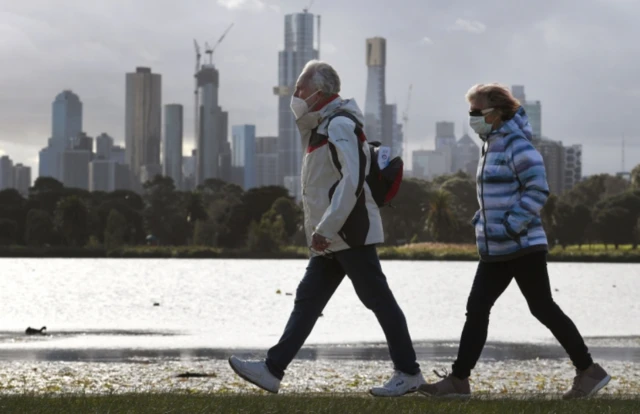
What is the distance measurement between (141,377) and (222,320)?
10.7 m

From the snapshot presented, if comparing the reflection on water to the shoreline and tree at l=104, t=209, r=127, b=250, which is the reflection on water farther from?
tree at l=104, t=209, r=127, b=250

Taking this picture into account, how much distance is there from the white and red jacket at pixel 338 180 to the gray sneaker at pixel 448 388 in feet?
3.37

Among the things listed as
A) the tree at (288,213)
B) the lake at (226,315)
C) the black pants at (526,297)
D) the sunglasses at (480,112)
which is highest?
the tree at (288,213)

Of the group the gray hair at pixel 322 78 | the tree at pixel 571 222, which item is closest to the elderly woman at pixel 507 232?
the gray hair at pixel 322 78

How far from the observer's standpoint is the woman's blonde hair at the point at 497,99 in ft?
24.8

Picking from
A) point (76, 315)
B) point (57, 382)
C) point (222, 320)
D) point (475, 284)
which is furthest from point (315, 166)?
point (76, 315)

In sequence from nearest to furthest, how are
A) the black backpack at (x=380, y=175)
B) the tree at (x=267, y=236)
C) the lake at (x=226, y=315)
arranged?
the black backpack at (x=380, y=175)
the lake at (x=226, y=315)
the tree at (x=267, y=236)

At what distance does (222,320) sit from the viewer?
20938mm

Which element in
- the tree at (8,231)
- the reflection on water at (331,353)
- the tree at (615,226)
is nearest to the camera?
the reflection on water at (331,353)

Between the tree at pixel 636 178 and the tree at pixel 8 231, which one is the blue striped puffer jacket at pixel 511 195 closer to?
the tree at pixel 8 231

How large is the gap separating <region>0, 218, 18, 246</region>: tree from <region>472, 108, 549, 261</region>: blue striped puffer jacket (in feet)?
321

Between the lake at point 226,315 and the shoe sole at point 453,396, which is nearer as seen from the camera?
the shoe sole at point 453,396

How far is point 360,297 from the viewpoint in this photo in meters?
7.47

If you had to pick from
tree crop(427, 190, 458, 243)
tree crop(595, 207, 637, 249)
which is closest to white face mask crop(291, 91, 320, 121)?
tree crop(427, 190, 458, 243)
